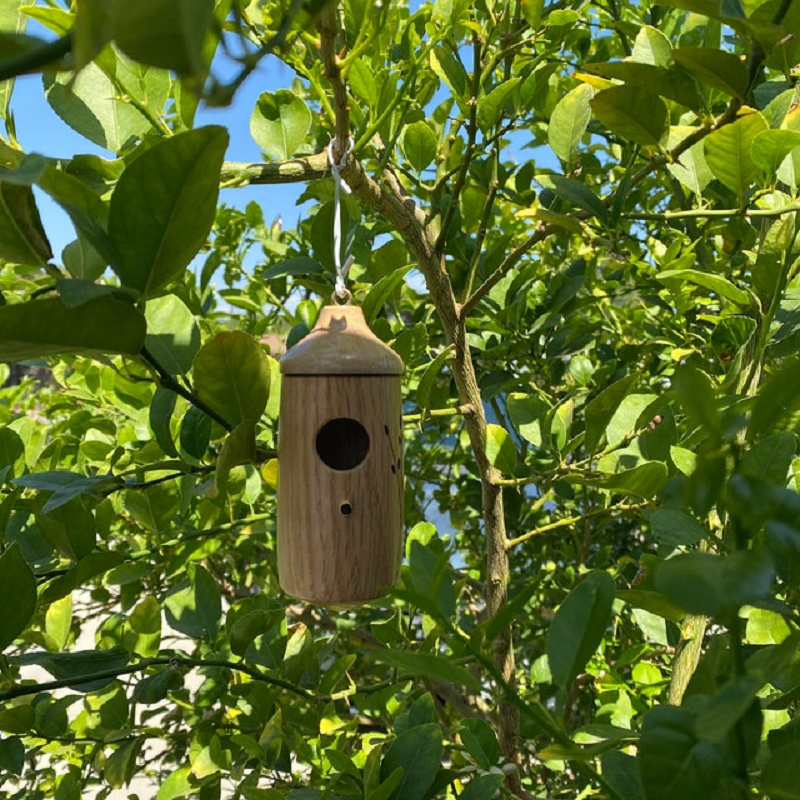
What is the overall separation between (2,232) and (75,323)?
0.17ft

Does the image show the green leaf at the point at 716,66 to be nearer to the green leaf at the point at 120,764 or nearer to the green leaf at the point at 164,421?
the green leaf at the point at 164,421

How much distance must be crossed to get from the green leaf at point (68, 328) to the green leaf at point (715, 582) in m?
0.22

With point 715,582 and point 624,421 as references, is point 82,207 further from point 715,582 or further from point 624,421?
point 624,421

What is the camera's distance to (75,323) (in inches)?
11.1

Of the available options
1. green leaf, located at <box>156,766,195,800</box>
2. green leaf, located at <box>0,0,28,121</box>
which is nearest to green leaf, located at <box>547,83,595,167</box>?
green leaf, located at <box>0,0,28,121</box>

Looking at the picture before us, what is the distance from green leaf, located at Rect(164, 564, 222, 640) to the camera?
2.29 feet

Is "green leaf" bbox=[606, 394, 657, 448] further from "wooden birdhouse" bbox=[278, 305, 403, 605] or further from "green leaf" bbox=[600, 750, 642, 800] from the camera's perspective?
"green leaf" bbox=[600, 750, 642, 800]

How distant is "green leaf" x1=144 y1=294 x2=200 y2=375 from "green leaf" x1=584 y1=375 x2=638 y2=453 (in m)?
0.29

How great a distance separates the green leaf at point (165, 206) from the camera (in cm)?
29

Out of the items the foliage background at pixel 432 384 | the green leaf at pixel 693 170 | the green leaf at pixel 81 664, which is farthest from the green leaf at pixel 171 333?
the green leaf at pixel 693 170

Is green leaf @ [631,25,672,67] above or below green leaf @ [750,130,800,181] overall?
above

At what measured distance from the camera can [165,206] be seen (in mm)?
295

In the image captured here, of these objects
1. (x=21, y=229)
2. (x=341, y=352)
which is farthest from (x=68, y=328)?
(x=341, y=352)

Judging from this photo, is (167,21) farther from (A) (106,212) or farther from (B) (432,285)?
(B) (432,285)
